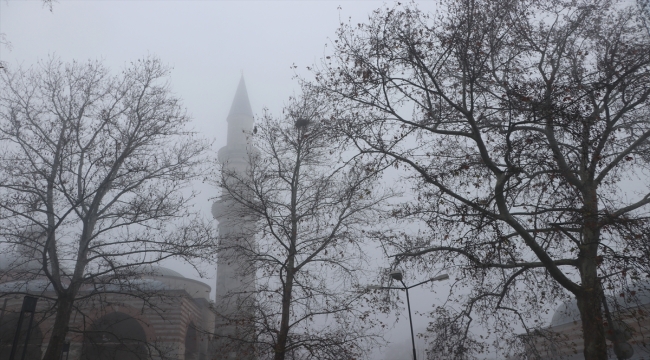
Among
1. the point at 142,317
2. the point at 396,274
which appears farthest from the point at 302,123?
the point at 142,317

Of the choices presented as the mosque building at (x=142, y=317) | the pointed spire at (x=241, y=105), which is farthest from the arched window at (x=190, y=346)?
the pointed spire at (x=241, y=105)

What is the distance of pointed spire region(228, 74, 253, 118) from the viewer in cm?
6444

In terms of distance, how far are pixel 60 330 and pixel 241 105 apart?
54.9 metres

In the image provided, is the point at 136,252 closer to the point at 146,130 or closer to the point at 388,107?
the point at 146,130

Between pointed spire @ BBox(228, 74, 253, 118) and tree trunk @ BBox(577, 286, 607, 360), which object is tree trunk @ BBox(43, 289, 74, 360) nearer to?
tree trunk @ BBox(577, 286, 607, 360)

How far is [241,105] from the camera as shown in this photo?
65.6 m

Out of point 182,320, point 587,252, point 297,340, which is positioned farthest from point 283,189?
point 182,320

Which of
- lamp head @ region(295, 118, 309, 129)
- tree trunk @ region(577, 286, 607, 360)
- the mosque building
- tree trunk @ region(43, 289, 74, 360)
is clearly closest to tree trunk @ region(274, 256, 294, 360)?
the mosque building

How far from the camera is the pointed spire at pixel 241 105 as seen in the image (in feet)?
211

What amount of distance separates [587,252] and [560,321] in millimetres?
34580

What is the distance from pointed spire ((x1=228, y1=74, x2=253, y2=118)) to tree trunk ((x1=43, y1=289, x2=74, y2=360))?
172 feet

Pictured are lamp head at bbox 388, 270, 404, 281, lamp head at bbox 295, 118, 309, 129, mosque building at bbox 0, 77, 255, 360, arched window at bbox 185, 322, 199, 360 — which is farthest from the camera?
arched window at bbox 185, 322, 199, 360

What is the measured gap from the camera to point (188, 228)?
15.2 meters

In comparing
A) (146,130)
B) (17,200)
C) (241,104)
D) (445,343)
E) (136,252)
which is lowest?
(445,343)
